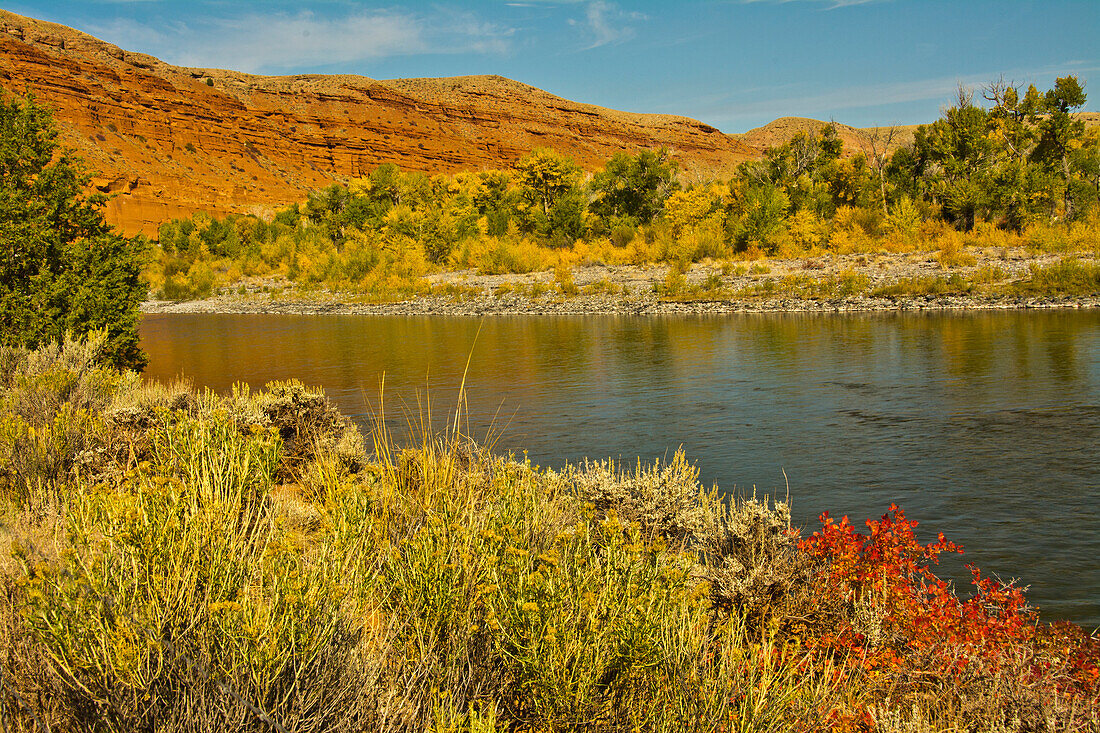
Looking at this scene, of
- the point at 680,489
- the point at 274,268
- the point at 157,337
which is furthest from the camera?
the point at 274,268

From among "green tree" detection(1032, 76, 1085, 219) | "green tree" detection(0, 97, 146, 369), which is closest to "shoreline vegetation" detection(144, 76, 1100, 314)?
"green tree" detection(1032, 76, 1085, 219)

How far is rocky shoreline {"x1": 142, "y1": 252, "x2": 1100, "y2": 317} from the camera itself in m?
21.5

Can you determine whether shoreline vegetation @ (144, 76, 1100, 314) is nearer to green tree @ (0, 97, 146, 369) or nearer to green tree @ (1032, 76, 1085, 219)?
green tree @ (1032, 76, 1085, 219)

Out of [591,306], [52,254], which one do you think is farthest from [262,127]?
[52,254]

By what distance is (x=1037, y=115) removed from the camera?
35406 mm

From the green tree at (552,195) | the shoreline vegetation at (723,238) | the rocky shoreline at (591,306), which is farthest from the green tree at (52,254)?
the green tree at (552,195)

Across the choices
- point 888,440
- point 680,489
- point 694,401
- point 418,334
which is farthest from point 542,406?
point 418,334

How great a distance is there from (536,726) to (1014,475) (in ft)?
20.6

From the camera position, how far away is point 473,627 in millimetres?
2896

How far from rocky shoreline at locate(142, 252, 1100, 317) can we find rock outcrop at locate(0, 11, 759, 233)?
19.1 m

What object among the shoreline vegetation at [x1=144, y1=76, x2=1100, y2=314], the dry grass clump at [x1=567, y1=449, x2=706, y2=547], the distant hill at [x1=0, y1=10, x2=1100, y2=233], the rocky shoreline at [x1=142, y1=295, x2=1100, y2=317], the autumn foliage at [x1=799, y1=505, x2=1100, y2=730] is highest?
the distant hill at [x1=0, y1=10, x2=1100, y2=233]

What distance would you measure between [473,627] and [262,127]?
92.5 meters

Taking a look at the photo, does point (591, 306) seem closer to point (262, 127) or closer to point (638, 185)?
point (638, 185)

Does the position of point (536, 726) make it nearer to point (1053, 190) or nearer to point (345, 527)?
point (345, 527)
